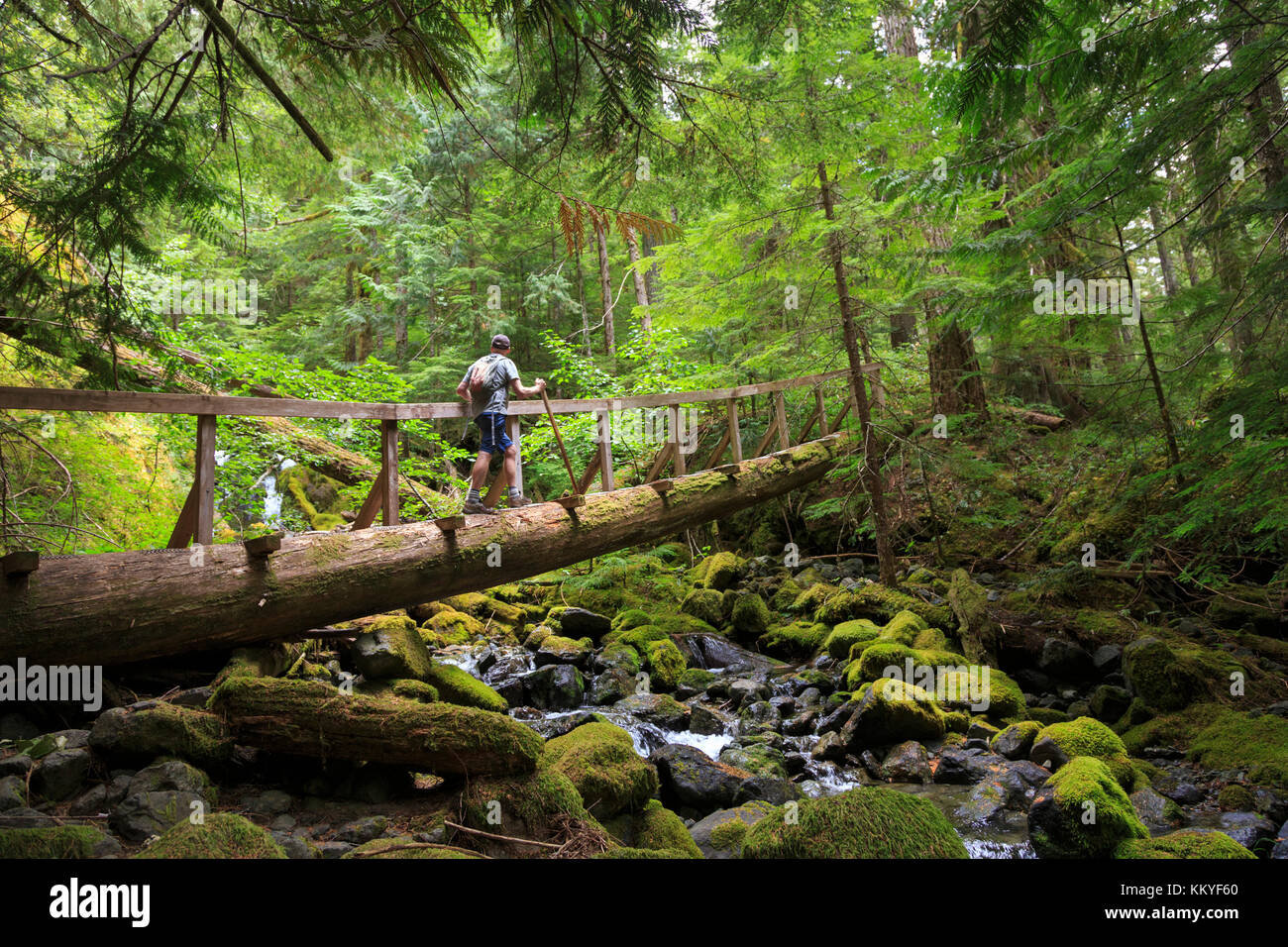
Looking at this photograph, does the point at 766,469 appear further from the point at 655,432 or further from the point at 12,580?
the point at 12,580

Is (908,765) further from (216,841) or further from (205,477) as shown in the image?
(205,477)

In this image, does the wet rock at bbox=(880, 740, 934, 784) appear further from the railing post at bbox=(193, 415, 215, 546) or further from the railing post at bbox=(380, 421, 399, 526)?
the railing post at bbox=(193, 415, 215, 546)

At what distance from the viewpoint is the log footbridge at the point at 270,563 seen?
4062mm

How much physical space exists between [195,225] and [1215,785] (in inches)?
301

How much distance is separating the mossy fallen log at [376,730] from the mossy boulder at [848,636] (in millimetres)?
4596

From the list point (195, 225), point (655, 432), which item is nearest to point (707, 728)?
point (195, 225)

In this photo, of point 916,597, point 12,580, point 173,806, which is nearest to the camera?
point 173,806

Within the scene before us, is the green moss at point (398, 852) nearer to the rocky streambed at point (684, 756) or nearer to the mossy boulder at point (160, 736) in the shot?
the rocky streambed at point (684, 756)

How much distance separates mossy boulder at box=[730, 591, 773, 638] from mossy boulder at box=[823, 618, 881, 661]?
46.3 inches

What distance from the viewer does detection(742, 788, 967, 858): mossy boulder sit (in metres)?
3.06

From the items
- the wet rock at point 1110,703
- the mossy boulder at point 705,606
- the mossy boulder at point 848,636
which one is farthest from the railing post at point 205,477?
the wet rock at point 1110,703
